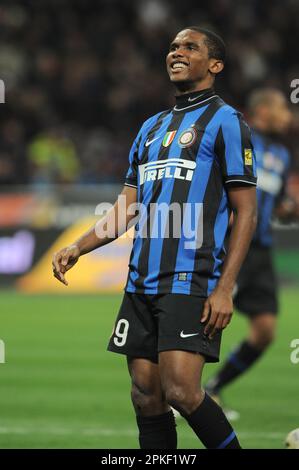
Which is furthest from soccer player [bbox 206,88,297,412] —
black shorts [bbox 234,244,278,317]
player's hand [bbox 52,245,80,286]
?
player's hand [bbox 52,245,80,286]

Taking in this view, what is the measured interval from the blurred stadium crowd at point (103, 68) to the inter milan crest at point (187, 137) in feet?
37.6

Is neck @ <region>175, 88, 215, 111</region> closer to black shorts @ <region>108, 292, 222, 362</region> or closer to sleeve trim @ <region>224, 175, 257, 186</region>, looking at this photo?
sleeve trim @ <region>224, 175, 257, 186</region>

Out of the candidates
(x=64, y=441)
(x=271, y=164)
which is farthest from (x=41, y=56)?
(x=64, y=441)

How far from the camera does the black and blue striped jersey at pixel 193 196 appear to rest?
4.76 m

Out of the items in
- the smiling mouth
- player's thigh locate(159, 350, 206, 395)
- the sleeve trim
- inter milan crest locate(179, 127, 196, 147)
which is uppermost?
the smiling mouth

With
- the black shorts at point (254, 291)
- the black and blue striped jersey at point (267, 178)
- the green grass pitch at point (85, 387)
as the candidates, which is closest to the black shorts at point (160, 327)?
the green grass pitch at point (85, 387)

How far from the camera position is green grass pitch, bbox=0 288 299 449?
258 inches

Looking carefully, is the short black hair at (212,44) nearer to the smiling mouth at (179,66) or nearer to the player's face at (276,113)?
the smiling mouth at (179,66)

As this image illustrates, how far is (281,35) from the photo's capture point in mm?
20594

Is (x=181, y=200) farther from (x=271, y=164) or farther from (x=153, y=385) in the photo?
(x=271, y=164)

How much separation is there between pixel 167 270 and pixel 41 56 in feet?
49.0

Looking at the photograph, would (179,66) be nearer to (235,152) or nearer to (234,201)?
(235,152)

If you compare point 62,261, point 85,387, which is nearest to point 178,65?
point 62,261

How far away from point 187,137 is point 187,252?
0.52 meters
